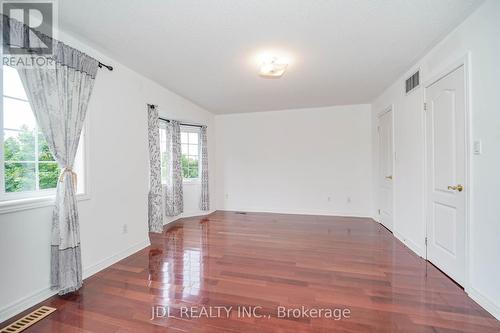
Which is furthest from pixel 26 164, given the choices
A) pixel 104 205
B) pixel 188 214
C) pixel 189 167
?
pixel 188 214

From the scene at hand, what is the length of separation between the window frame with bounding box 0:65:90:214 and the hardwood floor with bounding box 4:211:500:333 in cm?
90

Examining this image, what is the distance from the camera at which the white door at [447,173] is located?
2166 mm

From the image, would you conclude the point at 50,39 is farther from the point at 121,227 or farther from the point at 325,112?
the point at 325,112

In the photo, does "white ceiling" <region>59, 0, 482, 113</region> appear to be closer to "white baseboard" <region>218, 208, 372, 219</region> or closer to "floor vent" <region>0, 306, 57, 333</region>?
"floor vent" <region>0, 306, 57, 333</region>

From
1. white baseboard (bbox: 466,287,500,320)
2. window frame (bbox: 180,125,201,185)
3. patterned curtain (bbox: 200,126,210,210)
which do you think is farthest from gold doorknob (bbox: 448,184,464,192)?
window frame (bbox: 180,125,201,185)

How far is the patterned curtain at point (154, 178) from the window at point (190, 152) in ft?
Answer: 4.35

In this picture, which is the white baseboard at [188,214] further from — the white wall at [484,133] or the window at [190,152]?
the white wall at [484,133]

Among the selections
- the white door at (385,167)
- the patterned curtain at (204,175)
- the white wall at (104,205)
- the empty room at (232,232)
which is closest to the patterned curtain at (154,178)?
the empty room at (232,232)

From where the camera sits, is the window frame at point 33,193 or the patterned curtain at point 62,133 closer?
the window frame at point 33,193

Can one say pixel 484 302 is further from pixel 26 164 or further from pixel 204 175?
pixel 204 175

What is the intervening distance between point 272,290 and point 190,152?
150 inches

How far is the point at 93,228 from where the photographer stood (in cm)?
251

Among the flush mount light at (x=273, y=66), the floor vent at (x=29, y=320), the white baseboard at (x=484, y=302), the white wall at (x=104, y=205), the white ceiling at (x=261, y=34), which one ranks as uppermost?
the white ceiling at (x=261, y=34)

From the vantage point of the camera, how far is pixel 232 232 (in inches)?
156
